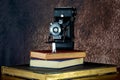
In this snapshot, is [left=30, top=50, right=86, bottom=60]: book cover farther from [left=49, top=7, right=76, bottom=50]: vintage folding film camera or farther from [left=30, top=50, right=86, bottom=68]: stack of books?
[left=49, top=7, right=76, bottom=50]: vintage folding film camera

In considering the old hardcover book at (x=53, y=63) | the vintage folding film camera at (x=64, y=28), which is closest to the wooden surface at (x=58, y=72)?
the old hardcover book at (x=53, y=63)

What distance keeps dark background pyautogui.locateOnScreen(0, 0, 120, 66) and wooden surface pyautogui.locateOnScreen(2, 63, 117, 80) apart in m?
0.28

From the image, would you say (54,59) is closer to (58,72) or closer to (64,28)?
(58,72)

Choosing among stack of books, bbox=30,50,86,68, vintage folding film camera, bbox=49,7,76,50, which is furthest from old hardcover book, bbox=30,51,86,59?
vintage folding film camera, bbox=49,7,76,50

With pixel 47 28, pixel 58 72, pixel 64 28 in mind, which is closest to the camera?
pixel 58 72

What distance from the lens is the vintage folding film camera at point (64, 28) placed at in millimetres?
1462

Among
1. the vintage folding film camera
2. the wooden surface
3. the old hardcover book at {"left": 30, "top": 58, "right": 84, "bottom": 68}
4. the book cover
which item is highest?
the vintage folding film camera

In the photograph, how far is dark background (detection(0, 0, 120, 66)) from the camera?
1634 mm

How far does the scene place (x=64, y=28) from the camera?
151cm

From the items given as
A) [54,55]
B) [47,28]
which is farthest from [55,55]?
[47,28]

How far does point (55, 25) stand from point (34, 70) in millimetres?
313

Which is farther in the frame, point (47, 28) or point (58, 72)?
point (47, 28)

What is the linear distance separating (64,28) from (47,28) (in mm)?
295

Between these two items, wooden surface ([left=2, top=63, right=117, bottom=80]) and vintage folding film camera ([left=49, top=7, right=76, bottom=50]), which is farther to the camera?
vintage folding film camera ([left=49, top=7, right=76, bottom=50])
